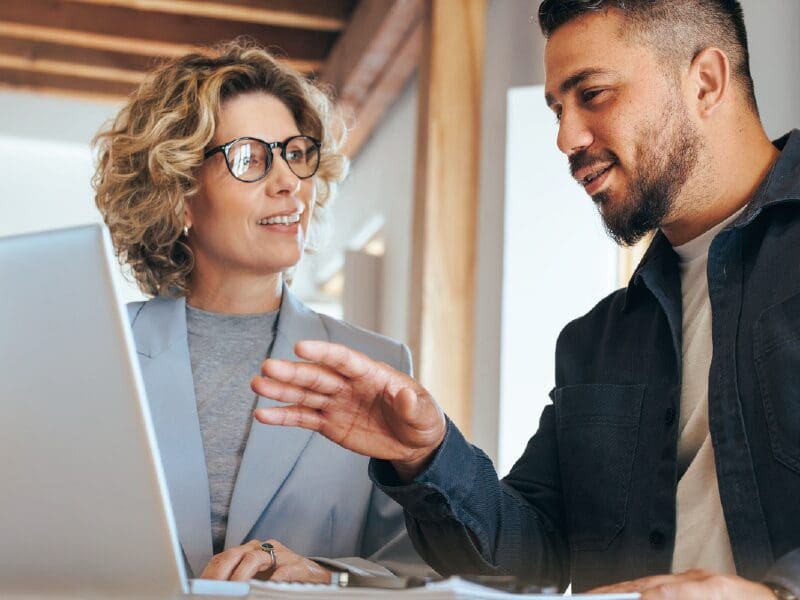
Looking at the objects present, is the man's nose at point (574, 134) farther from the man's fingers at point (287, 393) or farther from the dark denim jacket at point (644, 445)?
the man's fingers at point (287, 393)

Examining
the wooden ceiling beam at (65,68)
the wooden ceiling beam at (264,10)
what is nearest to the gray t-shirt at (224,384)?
the wooden ceiling beam at (264,10)

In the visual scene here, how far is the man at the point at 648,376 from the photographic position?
1373 millimetres

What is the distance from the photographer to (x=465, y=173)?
3.86 m

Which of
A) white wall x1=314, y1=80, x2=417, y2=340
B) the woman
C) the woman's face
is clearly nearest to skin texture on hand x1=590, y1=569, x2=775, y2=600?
the woman

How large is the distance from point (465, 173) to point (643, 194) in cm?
219

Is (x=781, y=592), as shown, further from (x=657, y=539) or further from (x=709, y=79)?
(x=709, y=79)

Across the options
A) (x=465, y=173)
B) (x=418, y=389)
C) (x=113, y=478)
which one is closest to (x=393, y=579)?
(x=113, y=478)

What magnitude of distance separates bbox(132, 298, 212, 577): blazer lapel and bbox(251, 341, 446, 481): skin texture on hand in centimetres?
53

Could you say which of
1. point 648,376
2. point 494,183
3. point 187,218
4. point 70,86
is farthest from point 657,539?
point 70,86

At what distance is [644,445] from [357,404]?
48 centimetres

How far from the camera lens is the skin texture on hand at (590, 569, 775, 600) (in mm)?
989

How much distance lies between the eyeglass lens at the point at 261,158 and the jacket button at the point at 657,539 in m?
1.04

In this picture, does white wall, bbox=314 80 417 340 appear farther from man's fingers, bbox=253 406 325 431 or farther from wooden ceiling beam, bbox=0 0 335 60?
man's fingers, bbox=253 406 325 431

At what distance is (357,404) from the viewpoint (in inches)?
53.9
